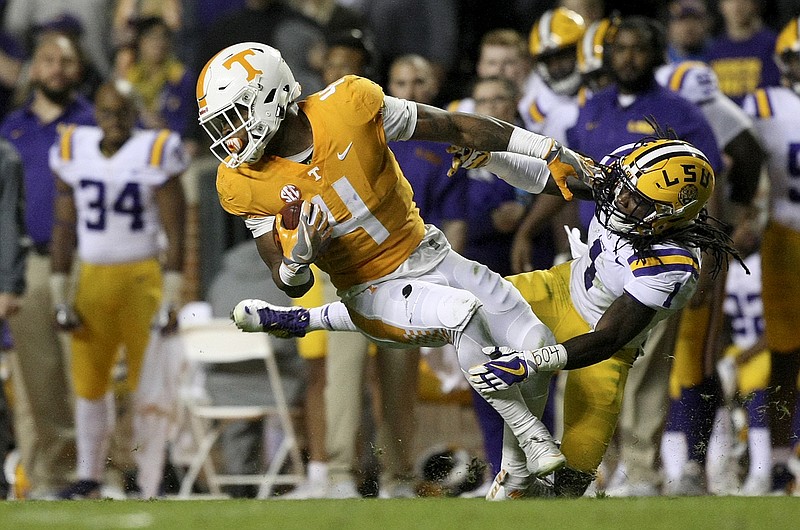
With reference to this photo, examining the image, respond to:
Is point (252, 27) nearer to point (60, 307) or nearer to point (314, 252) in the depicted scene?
point (60, 307)

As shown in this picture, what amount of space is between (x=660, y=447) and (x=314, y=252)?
7.80 ft

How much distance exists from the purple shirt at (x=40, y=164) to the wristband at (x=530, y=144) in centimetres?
315

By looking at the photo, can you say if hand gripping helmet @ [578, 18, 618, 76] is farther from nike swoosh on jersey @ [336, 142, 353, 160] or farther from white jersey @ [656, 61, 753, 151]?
nike swoosh on jersey @ [336, 142, 353, 160]

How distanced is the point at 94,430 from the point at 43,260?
0.98 m

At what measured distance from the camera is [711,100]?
21.1 feet

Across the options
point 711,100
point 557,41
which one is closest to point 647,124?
point 711,100

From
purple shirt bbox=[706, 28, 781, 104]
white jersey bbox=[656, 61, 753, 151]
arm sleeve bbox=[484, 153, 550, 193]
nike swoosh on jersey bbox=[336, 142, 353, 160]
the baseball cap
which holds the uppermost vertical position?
the baseball cap

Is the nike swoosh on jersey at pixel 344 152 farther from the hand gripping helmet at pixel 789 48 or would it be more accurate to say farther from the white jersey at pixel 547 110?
the hand gripping helmet at pixel 789 48

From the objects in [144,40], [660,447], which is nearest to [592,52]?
[660,447]

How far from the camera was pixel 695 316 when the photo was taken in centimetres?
635

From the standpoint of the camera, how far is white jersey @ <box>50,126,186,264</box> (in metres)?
6.93

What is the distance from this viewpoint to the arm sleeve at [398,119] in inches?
183

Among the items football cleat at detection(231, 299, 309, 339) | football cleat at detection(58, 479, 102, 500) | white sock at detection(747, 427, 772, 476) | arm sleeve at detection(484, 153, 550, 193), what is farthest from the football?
white sock at detection(747, 427, 772, 476)

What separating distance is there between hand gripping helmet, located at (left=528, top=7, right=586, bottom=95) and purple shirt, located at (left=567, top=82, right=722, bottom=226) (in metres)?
0.61
